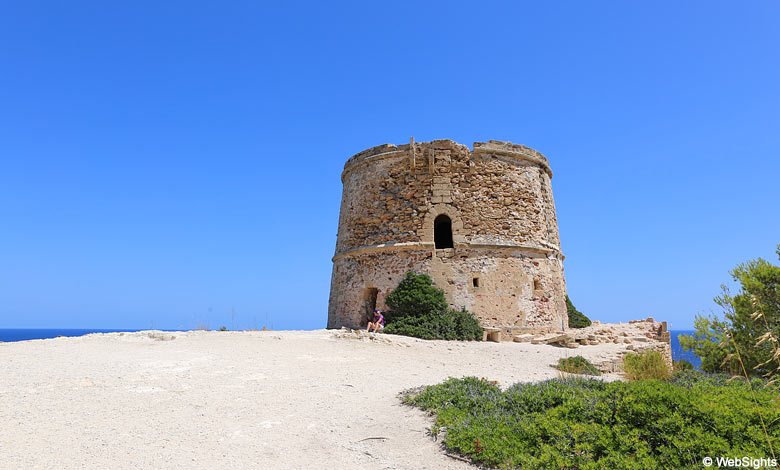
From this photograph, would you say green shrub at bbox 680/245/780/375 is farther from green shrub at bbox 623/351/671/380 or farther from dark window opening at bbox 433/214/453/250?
dark window opening at bbox 433/214/453/250

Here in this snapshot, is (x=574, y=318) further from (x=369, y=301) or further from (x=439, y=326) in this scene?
(x=369, y=301)

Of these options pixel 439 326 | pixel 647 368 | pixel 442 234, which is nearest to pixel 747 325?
pixel 647 368

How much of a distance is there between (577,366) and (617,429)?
214 inches

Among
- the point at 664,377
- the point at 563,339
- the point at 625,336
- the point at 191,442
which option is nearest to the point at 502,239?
the point at 563,339

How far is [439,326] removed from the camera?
12.8m

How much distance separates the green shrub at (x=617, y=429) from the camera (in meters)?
3.64

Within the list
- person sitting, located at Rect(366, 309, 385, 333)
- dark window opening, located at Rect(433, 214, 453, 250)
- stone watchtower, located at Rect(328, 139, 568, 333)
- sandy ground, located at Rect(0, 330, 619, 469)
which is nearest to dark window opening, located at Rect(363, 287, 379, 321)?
stone watchtower, located at Rect(328, 139, 568, 333)

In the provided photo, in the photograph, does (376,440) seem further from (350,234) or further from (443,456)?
(350,234)

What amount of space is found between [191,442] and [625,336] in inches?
517

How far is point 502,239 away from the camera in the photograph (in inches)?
565

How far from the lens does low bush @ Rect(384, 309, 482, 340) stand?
1252 centimetres

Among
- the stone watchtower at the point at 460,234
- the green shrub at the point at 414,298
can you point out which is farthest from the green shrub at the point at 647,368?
the green shrub at the point at 414,298

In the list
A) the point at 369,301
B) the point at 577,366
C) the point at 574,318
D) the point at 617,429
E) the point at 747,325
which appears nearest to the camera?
the point at 617,429

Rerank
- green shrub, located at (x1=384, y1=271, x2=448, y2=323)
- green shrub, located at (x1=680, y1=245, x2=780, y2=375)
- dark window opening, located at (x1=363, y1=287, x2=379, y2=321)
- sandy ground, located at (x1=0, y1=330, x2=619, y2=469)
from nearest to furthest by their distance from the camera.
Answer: sandy ground, located at (x1=0, y1=330, x2=619, y2=469) → green shrub, located at (x1=680, y1=245, x2=780, y2=375) → green shrub, located at (x1=384, y1=271, x2=448, y2=323) → dark window opening, located at (x1=363, y1=287, x2=379, y2=321)
